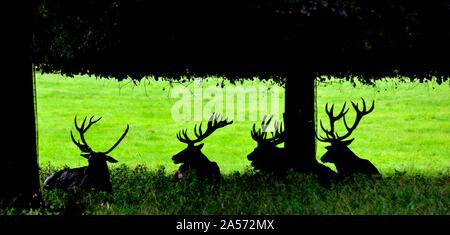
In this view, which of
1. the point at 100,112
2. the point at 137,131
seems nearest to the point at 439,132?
the point at 137,131

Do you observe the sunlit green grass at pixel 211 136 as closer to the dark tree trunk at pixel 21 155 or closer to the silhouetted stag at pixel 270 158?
the silhouetted stag at pixel 270 158

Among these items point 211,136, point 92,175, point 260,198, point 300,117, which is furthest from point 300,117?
point 211,136

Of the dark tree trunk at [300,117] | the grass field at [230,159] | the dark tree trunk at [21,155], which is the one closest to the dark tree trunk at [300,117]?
the dark tree trunk at [300,117]

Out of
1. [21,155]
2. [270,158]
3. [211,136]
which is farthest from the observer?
[211,136]

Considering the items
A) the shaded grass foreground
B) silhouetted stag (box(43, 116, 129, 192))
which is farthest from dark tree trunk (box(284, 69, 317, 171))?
silhouetted stag (box(43, 116, 129, 192))

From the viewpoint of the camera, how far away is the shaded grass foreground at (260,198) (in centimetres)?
1068

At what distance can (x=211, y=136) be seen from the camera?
1014 inches

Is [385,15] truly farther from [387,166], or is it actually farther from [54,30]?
[387,166]

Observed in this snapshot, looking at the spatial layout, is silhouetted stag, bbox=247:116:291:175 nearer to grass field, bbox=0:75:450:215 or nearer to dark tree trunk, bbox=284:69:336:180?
grass field, bbox=0:75:450:215

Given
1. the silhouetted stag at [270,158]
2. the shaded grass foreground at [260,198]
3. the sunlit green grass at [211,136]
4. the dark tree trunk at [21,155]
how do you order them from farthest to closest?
the sunlit green grass at [211,136]
the silhouetted stag at [270,158]
the shaded grass foreground at [260,198]
the dark tree trunk at [21,155]

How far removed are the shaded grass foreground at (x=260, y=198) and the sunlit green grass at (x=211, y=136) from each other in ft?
9.87

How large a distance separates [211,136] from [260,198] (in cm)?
1392

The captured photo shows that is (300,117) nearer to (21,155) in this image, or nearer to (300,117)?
(300,117)

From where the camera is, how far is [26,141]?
9.86m
